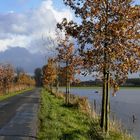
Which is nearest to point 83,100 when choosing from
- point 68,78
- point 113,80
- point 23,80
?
point 68,78

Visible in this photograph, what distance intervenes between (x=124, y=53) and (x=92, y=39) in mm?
1336

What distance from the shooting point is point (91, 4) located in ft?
56.4

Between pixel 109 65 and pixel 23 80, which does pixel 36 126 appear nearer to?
pixel 109 65

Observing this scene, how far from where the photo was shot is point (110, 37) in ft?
53.8

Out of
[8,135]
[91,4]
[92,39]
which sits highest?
[91,4]

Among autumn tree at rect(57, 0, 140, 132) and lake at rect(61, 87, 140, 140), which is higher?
autumn tree at rect(57, 0, 140, 132)

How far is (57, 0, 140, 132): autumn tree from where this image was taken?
54.0 feet

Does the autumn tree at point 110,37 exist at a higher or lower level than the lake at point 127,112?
higher

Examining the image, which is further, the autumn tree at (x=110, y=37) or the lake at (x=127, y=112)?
the lake at (x=127, y=112)

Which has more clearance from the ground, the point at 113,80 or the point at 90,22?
the point at 90,22

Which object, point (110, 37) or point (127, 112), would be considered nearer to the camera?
point (110, 37)

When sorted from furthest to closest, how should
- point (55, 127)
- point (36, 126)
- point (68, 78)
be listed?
point (68, 78)
point (36, 126)
point (55, 127)

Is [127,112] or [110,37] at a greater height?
[110,37]

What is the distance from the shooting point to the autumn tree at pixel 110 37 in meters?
16.5
